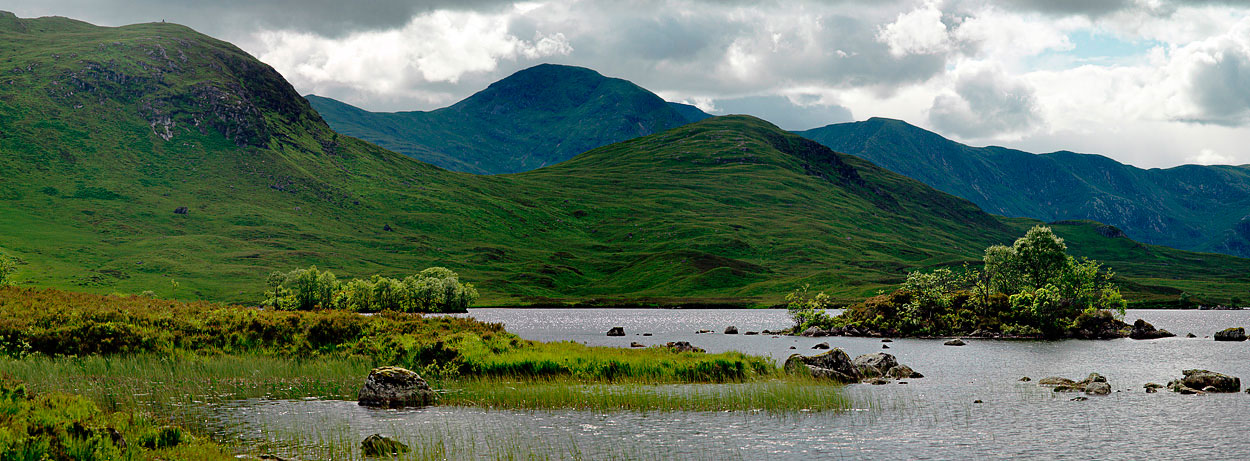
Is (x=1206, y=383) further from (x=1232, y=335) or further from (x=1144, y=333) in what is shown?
(x=1232, y=335)

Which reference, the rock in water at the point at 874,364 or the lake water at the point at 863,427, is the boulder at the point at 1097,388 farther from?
the rock in water at the point at 874,364

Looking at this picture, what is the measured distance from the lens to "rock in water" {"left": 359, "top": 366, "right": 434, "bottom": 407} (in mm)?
48000

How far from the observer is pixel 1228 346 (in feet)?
376

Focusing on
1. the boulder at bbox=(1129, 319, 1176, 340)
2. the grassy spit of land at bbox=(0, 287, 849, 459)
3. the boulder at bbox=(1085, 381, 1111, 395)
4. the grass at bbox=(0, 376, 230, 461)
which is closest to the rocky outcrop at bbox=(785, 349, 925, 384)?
the grassy spit of land at bbox=(0, 287, 849, 459)

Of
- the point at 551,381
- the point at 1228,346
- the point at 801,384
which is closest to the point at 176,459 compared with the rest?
the point at 551,381

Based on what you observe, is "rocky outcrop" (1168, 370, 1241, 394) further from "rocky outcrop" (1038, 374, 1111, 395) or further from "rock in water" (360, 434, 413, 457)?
"rock in water" (360, 434, 413, 457)

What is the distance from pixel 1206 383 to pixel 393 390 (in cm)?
6399

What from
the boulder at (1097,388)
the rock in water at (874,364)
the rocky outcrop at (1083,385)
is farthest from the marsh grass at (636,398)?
the boulder at (1097,388)

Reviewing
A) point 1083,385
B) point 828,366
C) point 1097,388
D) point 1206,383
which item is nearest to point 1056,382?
point 1083,385

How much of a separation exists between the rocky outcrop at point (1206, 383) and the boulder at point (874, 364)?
2252 centimetres

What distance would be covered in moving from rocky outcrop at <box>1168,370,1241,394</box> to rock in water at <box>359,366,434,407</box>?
58871 mm

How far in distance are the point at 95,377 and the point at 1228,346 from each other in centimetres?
14002

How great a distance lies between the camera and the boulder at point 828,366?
213 feet

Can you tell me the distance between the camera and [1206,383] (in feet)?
207
